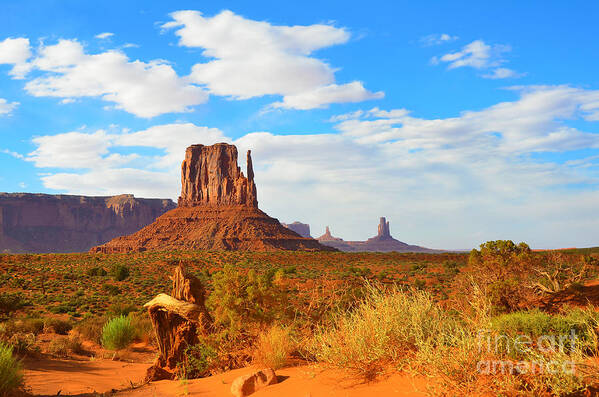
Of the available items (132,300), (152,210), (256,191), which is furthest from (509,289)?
(152,210)

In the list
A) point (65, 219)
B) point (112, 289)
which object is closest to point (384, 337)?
point (112, 289)

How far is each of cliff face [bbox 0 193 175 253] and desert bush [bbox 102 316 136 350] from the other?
528ft

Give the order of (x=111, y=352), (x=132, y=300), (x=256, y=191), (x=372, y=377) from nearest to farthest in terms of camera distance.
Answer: (x=372, y=377), (x=111, y=352), (x=132, y=300), (x=256, y=191)

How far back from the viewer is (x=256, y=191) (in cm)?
11256

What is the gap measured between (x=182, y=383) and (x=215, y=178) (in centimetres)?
11374

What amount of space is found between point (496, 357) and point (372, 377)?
5.92ft

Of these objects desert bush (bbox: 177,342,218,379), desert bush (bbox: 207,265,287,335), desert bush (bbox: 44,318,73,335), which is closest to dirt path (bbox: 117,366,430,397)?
desert bush (bbox: 177,342,218,379)

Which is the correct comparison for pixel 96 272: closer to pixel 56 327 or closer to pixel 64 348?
pixel 56 327

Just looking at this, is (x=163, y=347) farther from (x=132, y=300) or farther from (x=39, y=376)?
(x=132, y=300)

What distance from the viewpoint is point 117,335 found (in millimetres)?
13719

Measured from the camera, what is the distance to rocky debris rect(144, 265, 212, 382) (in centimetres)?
879

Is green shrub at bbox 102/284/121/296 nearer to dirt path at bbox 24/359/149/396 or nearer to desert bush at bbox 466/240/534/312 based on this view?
dirt path at bbox 24/359/149/396

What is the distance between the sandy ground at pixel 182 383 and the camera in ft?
18.5

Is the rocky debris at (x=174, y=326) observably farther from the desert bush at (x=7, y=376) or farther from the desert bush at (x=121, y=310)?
the desert bush at (x=121, y=310)
